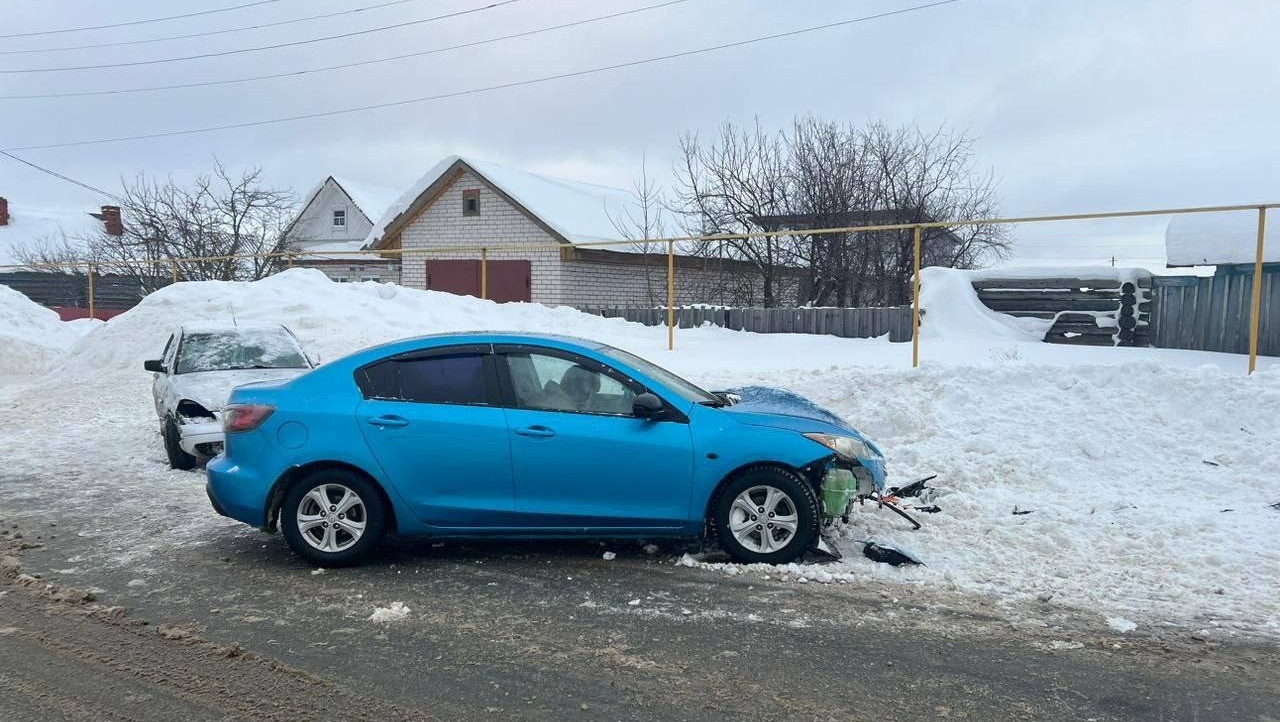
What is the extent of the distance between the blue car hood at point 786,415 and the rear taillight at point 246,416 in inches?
121

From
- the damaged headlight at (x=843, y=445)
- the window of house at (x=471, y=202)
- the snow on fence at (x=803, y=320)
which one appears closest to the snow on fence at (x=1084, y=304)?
the snow on fence at (x=803, y=320)

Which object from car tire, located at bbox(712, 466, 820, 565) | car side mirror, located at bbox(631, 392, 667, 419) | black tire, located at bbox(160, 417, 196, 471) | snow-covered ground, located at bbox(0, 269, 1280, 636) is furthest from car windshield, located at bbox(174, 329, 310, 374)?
car tire, located at bbox(712, 466, 820, 565)

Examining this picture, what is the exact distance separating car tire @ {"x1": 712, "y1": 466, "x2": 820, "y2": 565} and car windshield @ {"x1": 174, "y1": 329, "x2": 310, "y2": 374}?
21.4 feet

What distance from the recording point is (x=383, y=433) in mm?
5863

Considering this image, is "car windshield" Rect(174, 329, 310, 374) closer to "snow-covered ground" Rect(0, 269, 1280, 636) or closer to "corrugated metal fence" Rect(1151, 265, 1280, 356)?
"snow-covered ground" Rect(0, 269, 1280, 636)

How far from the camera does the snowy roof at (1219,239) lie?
34.7 ft

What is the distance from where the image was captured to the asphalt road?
388cm

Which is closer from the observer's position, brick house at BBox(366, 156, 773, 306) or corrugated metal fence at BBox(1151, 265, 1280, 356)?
corrugated metal fence at BBox(1151, 265, 1280, 356)

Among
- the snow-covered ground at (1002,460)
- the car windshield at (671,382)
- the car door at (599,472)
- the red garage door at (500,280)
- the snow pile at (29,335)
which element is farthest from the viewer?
the red garage door at (500,280)

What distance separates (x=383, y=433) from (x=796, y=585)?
278 cm

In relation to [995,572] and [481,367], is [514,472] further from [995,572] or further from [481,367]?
[995,572]

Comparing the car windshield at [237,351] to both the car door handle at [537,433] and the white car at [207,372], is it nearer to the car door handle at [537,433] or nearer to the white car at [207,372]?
the white car at [207,372]

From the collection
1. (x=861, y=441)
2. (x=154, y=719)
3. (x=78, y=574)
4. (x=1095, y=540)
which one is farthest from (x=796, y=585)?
(x=78, y=574)

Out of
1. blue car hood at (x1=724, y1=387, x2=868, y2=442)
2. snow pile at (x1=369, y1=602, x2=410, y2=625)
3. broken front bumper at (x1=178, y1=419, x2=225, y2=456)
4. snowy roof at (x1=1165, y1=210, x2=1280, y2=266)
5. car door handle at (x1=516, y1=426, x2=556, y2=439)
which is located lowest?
snow pile at (x1=369, y1=602, x2=410, y2=625)
